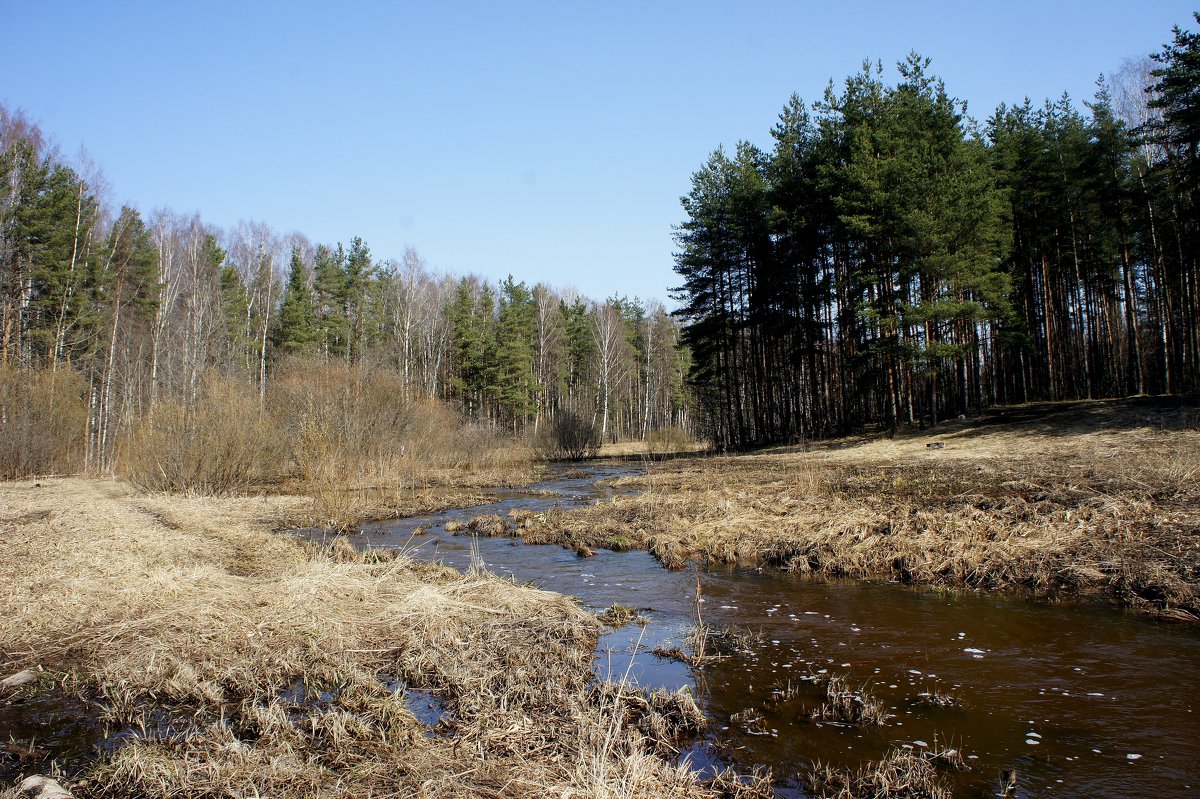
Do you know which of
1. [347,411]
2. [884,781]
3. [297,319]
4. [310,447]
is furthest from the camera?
[297,319]

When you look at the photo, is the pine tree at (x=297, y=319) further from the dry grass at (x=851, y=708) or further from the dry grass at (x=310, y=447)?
the dry grass at (x=851, y=708)

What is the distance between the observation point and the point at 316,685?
5383 mm

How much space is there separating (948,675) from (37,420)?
96.4 ft

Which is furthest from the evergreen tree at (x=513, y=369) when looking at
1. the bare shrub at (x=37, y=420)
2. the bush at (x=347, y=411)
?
the bare shrub at (x=37, y=420)

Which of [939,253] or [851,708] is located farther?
[939,253]

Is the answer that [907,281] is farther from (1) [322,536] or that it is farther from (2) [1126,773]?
(2) [1126,773]

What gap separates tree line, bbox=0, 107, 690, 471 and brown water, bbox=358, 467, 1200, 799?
19.4m

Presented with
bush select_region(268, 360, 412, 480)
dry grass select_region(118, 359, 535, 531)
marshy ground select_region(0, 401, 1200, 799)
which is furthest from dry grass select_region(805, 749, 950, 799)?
bush select_region(268, 360, 412, 480)

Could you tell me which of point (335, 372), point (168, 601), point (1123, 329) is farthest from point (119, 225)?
point (1123, 329)

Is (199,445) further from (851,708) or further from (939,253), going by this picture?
(939,253)

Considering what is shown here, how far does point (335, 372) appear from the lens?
2238cm

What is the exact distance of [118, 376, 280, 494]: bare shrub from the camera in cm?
1911

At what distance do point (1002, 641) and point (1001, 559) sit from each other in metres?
2.79

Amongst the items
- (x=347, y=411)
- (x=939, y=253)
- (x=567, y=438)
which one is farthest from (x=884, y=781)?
(x=567, y=438)
